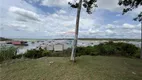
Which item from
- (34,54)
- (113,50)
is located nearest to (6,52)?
(34,54)

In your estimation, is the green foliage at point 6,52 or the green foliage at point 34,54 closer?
the green foliage at point 6,52

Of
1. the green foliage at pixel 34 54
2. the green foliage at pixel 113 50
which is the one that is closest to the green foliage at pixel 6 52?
the green foliage at pixel 34 54

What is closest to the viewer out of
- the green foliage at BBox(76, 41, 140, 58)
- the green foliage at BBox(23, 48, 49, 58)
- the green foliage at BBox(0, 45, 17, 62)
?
the green foliage at BBox(0, 45, 17, 62)

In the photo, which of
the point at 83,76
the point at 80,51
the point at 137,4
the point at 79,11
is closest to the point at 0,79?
the point at 83,76

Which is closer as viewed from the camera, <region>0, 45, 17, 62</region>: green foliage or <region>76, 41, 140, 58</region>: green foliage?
<region>0, 45, 17, 62</region>: green foliage

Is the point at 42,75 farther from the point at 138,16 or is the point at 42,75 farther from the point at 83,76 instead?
the point at 138,16

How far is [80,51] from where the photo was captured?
11680 millimetres

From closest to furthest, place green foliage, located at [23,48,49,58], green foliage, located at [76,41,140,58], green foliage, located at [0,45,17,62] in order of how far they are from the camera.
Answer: green foliage, located at [0,45,17,62] → green foliage, located at [23,48,49,58] → green foliage, located at [76,41,140,58]

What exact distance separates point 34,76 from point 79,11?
3.49 metres

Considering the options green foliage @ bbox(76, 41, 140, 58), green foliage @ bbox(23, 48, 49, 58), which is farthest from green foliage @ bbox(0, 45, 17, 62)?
green foliage @ bbox(76, 41, 140, 58)

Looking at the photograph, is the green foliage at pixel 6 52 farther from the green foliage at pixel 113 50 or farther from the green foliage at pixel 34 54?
the green foliage at pixel 113 50

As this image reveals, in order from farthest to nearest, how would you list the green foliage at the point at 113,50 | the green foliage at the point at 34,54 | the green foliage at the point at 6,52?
the green foliage at the point at 113,50, the green foliage at the point at 34,54, the green foliage at the point at 6,52

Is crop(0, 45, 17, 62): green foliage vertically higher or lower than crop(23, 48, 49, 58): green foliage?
higher

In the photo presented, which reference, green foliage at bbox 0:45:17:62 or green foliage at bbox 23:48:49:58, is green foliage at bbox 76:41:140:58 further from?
green foliage at bbox 0:45:17:62
